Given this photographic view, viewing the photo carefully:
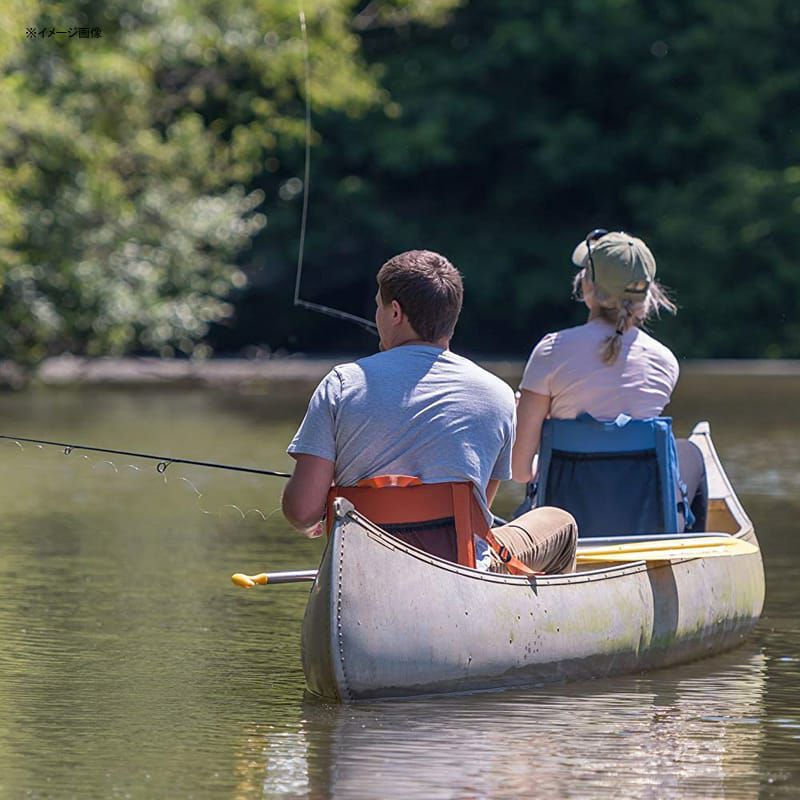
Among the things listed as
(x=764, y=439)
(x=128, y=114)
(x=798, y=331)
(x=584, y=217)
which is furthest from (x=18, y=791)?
(x=584, y=217)

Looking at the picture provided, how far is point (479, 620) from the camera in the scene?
7.20 meters

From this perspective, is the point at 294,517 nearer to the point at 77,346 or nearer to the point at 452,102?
the point at 77,346

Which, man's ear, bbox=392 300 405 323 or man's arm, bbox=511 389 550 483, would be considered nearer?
man's ear, bbox=392 300 405 323

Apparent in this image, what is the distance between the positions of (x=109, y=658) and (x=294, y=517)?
1686 mm

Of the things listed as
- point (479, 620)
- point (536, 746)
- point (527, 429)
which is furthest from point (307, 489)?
point (527, 429)

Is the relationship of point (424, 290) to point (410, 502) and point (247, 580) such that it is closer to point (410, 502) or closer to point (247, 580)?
point (410, 502)

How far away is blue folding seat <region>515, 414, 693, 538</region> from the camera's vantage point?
8.38 m

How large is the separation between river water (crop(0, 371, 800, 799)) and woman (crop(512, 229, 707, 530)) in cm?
98

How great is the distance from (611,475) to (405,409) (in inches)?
72.4

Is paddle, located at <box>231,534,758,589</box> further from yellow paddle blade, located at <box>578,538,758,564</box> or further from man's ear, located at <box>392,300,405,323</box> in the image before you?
man's ear, located at <box>392,300,405,323</box>

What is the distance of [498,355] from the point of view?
40469mm

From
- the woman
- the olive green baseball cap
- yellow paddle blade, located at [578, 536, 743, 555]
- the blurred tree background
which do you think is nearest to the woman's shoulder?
the woman

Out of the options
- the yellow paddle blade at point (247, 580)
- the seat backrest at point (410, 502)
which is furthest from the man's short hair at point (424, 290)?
the yellow paddle blade at point (247, 580)

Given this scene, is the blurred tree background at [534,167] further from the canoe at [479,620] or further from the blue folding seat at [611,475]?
the canoe at [479,620]
